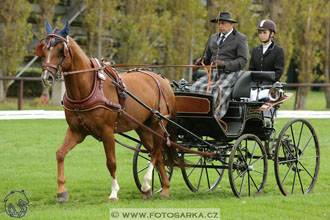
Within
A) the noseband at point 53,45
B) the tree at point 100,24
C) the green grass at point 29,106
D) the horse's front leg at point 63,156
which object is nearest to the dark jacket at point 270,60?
the horse's front leg at point 63,156

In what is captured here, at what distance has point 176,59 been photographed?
23.5 m

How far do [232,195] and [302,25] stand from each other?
712 inches

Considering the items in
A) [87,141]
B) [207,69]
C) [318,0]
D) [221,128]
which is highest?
[318,0]

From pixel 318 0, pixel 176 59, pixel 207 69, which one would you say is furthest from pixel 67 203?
pixel 318 0

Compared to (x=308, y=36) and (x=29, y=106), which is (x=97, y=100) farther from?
(x=308, y=36)

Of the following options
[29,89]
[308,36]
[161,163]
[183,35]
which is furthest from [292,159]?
[29,89]

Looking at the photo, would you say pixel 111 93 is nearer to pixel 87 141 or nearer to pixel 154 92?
pixel 154 92

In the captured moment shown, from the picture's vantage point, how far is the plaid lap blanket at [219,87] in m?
7.57

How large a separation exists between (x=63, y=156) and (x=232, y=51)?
2.57m

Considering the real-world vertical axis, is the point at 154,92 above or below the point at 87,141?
above

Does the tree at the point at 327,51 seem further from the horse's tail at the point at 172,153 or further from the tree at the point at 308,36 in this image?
the horse's tail at the point at 172,153

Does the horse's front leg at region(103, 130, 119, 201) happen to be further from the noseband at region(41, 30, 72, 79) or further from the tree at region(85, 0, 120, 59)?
the tree at region(85, 0, 120, 59)

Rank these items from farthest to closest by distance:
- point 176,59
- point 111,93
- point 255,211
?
point 176,59, point 111,93, point 255,211

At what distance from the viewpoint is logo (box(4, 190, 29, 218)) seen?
6.27 meters
